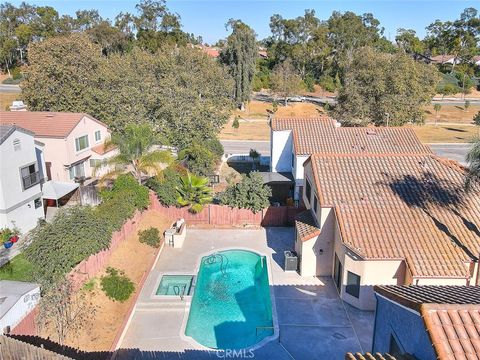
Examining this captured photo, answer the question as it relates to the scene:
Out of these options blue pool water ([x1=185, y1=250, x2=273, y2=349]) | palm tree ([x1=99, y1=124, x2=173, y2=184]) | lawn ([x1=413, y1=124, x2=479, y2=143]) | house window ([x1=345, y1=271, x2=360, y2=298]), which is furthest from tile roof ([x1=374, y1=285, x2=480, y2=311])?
lawn ([x1=413, y1=124, x2=479, y2=143])

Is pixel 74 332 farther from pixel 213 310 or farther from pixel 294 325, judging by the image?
pixel 294 325

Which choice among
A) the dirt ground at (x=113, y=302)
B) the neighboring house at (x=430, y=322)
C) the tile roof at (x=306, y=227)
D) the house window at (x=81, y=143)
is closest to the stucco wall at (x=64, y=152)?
the house window at (x=81, y=143)

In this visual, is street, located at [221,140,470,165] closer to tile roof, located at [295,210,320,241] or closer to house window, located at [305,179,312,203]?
house window, located at [305,179,312,203]

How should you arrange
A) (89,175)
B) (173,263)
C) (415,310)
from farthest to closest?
(89,175) < (173,263) < (415,310)

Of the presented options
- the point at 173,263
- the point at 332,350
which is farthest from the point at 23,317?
the point at 332,350

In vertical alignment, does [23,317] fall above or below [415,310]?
below

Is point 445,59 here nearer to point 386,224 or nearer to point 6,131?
point 386,224

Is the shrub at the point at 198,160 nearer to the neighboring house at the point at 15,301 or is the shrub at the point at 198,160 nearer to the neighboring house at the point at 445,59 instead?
the neighboring house at the point at 15,301
